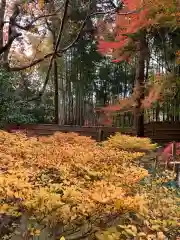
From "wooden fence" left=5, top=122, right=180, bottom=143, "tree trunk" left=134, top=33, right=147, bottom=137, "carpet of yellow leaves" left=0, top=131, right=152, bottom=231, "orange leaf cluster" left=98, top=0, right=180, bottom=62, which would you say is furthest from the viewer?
"wooden fence" left=5, top=122, right=180, bottom=143

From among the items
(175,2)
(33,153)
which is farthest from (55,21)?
(33,153)

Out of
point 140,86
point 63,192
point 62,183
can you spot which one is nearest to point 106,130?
point 140,86

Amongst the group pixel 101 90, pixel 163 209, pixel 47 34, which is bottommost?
pixel 163 209

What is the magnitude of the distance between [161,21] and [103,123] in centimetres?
601

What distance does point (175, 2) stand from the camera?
712 cm

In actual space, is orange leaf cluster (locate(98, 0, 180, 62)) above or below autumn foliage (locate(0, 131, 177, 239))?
above

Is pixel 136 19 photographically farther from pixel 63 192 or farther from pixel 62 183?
pixel 63 192

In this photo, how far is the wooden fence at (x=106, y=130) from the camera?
40.1 ft

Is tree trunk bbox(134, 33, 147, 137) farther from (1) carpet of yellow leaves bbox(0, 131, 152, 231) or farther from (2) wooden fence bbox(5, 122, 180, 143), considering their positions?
(1) carpet of yellow leaves bbox(0, 131, 152, 231)

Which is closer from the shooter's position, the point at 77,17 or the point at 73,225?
the point at 73,225

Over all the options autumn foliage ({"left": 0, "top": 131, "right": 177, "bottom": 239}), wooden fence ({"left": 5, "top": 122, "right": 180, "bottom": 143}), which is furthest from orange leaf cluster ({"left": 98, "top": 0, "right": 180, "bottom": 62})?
autumn foliage ({"left": 0, "top": 131, "right": 177, "bottom": 239})

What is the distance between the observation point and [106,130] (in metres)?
12.6

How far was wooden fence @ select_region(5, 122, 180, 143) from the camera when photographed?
40.1 feet

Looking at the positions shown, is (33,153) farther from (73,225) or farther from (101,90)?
(101,90)
